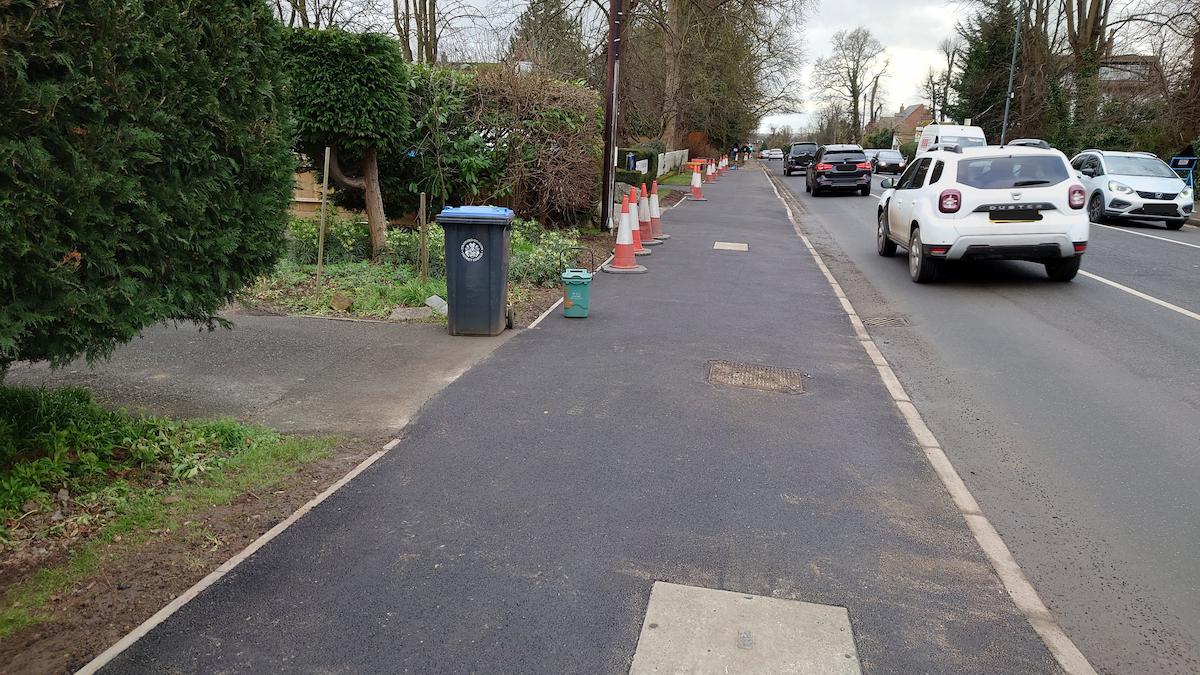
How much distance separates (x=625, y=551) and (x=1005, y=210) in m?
8.44

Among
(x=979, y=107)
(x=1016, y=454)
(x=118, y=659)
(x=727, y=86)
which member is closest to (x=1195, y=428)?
(x=1016, y=454)

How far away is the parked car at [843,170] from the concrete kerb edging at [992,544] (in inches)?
877

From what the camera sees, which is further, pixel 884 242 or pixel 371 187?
pixel 884 242

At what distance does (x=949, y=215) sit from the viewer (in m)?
10.4

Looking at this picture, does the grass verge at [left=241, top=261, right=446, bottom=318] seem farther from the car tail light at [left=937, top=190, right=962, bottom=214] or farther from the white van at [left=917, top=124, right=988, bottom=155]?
the white van at [left=917, top=124, right=988, bottom=155]

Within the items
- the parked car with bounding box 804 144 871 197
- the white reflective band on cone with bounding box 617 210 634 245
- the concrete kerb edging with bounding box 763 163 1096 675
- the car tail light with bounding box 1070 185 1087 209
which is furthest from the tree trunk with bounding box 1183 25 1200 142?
the concrete kerb edging with bounding box 763 163 1096 675

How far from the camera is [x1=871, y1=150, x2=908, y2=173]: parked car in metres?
46.0

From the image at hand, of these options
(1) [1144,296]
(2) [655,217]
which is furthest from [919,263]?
(2) [655,217]

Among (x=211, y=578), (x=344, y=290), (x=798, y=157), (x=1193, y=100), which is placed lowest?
(x=211, y=578)

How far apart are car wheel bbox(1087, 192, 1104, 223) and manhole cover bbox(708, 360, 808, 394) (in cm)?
1594

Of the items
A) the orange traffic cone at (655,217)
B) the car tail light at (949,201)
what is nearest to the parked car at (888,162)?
the orange traffic cone at (655,217)

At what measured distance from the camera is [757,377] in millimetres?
6777

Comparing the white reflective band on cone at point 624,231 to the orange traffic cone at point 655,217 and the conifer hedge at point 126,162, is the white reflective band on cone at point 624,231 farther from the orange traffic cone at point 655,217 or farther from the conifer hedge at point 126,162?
the conifer hedge at point 126,162

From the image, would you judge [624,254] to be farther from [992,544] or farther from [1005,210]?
[992,544]
